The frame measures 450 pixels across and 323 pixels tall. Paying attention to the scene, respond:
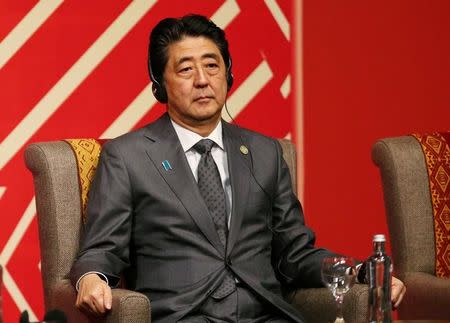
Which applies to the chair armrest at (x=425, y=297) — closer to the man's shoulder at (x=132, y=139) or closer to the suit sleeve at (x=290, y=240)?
the suit sleeve at (x=290, y=240)

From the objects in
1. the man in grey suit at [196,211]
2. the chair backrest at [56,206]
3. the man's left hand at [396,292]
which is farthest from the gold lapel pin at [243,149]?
the man's left hand at [396,292]

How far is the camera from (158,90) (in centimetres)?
379

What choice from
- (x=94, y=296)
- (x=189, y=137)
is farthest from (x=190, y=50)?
(x=94, y=296)

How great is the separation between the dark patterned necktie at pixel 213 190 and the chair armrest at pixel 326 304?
0.26 meters

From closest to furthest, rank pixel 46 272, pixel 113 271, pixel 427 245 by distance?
pixel 113 271 → pixel 46 272 → pixel 427 245

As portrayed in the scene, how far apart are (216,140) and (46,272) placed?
700mm

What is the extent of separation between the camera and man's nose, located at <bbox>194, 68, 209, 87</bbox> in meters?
3.70

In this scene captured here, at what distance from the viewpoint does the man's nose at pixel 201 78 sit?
370 centimetres

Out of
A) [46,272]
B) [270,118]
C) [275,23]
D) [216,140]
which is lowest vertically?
[46,272]

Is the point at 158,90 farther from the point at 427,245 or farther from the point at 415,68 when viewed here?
the point at 415,68

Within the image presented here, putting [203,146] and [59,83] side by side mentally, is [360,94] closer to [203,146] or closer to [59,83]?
[59,83]

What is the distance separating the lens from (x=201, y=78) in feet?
12.1

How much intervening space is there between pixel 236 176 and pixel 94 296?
69 cm

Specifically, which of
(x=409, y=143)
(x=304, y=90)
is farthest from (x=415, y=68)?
(x=409, y=143)
